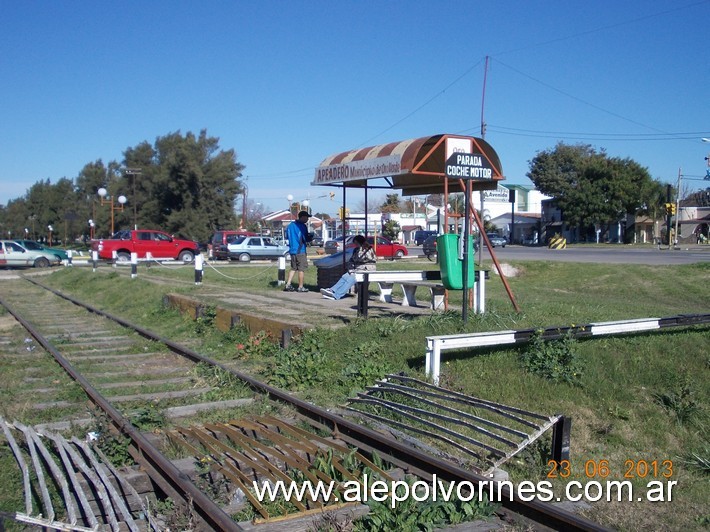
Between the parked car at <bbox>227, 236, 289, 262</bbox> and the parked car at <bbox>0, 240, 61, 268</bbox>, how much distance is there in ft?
32.0

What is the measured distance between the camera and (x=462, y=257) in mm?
9930

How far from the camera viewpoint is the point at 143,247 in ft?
125

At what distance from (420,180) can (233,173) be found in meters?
49.6

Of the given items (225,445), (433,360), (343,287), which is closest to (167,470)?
(225,445)

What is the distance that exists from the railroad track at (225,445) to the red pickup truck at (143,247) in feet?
93.8

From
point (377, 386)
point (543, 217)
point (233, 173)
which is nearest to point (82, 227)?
point (233, 173)

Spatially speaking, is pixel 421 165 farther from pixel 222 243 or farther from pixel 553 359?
pixel 222 243

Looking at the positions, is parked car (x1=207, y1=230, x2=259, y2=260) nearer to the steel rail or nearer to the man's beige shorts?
the man's beige shorts

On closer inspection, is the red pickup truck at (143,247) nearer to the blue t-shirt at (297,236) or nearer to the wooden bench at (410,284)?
the blue t-shirt at (297,236)

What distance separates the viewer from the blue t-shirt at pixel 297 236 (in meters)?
15.7

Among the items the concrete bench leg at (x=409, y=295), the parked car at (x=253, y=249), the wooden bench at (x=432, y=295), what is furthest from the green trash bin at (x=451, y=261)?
the parked car at (x=253, y=249)

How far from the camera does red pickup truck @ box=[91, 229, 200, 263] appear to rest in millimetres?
37688

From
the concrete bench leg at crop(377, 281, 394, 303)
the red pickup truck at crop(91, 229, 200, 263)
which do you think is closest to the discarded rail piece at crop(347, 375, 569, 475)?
the concrete bench leg at crop(377, 281, 394, 303)

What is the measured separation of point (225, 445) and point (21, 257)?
3539 centimetres
